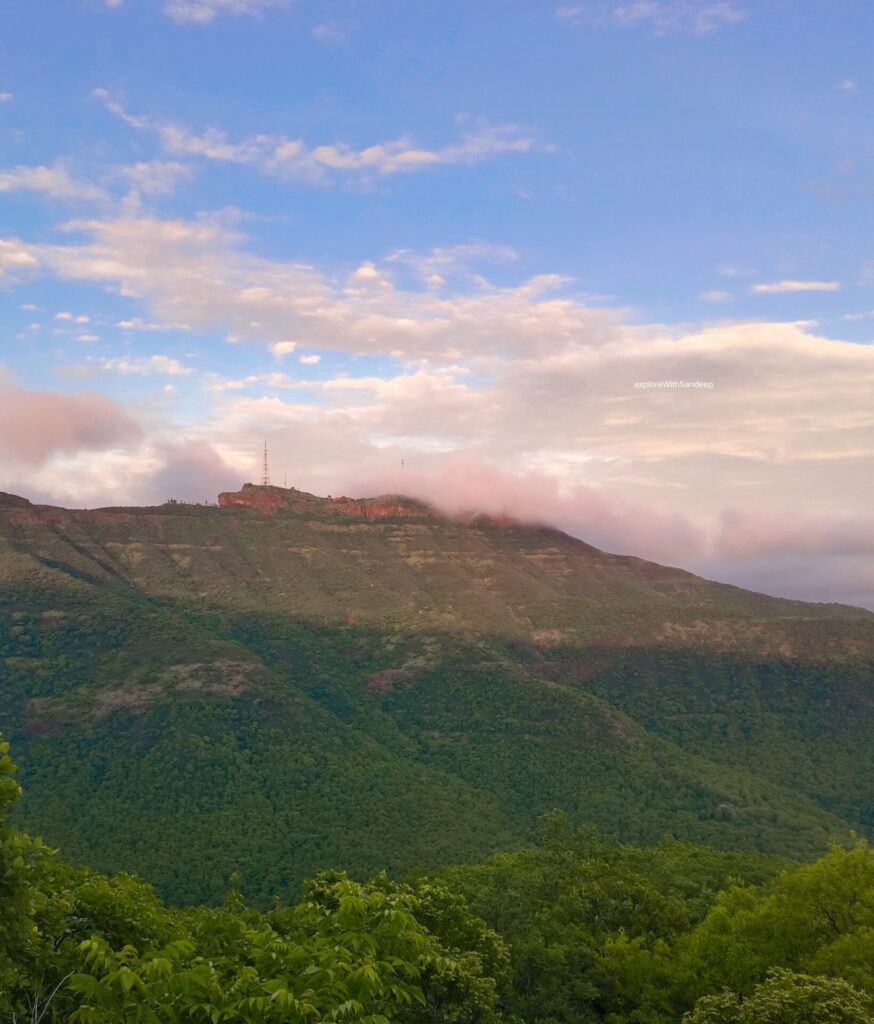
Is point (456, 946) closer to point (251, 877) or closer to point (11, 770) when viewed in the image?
point (11, 770)

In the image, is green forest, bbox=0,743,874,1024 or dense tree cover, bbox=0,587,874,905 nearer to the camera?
green forest, bbox=0,743,874,1024

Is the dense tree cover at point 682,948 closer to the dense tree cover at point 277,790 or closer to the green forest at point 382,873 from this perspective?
the green forest at point 382,873

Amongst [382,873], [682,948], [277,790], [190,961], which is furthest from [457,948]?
[277,790]

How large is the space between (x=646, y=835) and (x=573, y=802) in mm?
20008

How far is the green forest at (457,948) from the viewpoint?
13.3m

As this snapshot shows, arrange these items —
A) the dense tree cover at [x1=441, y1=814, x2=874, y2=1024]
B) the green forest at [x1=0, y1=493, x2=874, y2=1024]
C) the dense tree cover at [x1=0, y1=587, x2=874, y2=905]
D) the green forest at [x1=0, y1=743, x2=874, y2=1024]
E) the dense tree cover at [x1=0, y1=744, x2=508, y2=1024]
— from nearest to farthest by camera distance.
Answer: the dense tree cover at [x1=0, y1=744, x2=508, y2=1024]
the green forest at [x1=0, y1=743, x2=874, y2=1024]
the green forest at [x1=0, y1=493, x2=874, y2=1024]
the dense tree cover at [x1=441, y1=814, x2=874, y2=1024]
the dense tree cover at [x1=0, y1=587, x2=874, y2=905]

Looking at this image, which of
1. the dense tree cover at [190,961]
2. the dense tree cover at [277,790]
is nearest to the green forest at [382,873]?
the dense tree cover at [190,961]

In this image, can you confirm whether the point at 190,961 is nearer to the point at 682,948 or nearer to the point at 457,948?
the point at 457,948

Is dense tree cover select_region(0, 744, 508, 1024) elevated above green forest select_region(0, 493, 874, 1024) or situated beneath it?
elevated above

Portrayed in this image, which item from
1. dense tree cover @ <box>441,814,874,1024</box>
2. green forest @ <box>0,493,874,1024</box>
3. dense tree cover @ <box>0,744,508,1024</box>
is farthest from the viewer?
dense tree cover @ <box>441,814,874,1024</box>

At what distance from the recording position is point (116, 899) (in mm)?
26156

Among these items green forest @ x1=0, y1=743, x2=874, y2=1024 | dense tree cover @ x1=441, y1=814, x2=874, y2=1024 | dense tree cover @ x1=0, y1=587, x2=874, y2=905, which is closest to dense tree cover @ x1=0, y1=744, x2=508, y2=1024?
green forest @ x1=0, y1=743, x2=874, y2=1024

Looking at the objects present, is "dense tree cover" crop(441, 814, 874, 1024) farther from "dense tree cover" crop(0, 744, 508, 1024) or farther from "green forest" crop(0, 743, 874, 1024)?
"dense tree cover" crop(0, 744, 508, 1024)

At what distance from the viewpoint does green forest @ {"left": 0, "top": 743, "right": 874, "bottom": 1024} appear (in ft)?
43.6
